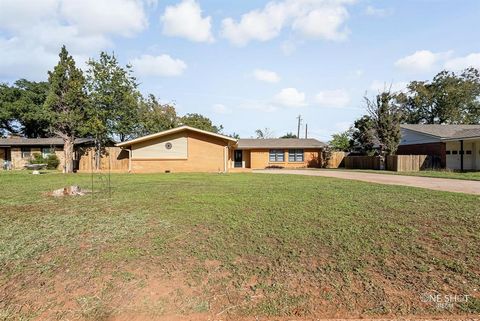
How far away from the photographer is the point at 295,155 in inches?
1219

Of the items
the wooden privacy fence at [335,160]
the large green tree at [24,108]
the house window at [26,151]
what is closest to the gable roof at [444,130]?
the wooden privacy fence at [335,160]

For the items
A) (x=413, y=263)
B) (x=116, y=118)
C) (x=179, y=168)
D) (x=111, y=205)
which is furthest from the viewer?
(x=116, y=118)

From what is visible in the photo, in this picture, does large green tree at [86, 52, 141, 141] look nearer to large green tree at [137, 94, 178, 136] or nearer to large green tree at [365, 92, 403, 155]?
large green tree at [137, 94, 178, 136]

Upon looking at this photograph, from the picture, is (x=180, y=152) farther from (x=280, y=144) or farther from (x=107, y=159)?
(x=280, y=144)

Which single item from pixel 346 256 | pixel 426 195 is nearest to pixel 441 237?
A: pixel 346 256

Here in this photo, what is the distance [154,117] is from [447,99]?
36641 millimetres

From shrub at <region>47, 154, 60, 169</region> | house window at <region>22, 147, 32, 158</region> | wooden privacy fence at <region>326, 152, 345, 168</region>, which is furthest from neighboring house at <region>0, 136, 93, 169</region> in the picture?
wooden privacy fence at <region>326, 152, 345, 168</region>

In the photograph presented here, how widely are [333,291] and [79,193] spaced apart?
810cm

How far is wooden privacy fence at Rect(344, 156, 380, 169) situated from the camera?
85.0ft

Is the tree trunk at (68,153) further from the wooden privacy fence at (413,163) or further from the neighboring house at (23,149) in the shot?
the wooden privacy fence at (413,163)

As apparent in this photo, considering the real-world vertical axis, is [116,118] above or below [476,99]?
below

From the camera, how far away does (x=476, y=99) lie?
1540 inches

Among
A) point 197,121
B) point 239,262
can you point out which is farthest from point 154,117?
point 239,262

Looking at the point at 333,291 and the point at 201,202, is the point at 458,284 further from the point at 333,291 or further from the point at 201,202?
the point at 201,202
